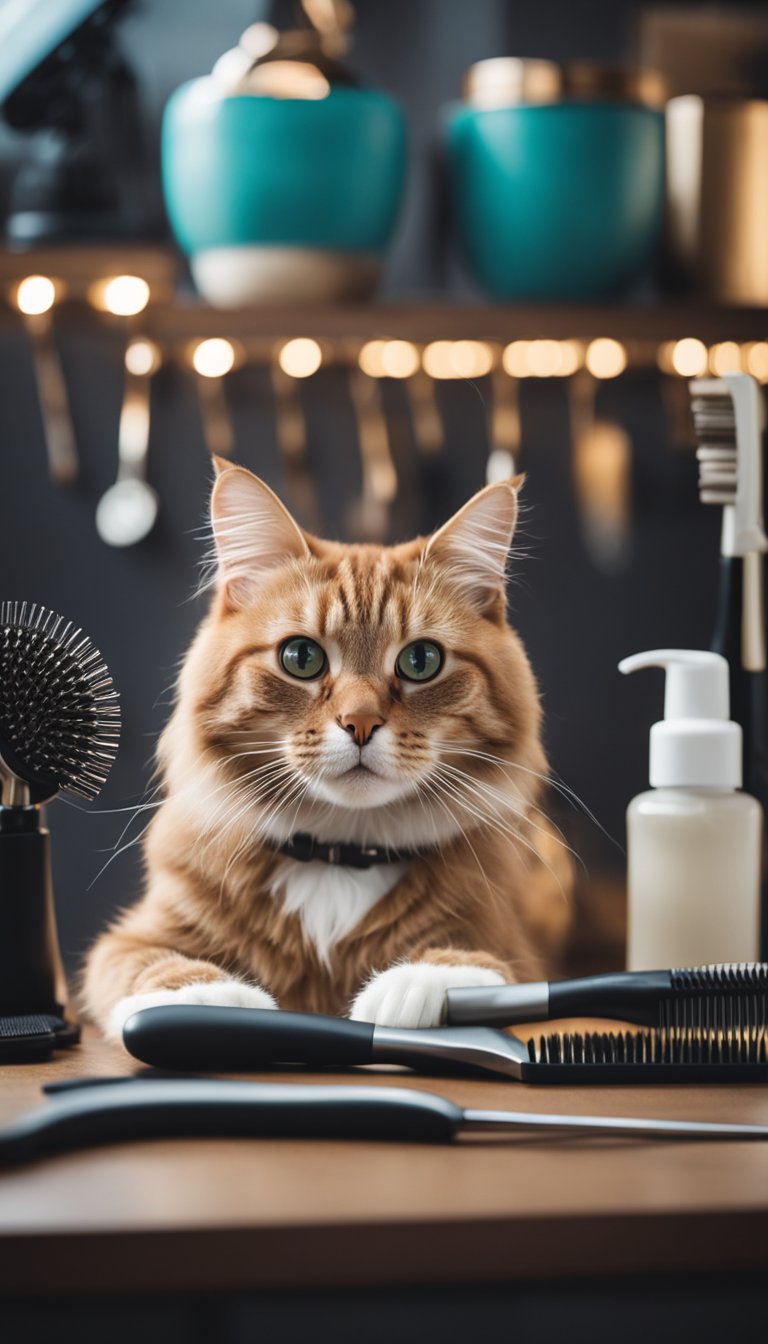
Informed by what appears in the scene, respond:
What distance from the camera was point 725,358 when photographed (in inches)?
52.7

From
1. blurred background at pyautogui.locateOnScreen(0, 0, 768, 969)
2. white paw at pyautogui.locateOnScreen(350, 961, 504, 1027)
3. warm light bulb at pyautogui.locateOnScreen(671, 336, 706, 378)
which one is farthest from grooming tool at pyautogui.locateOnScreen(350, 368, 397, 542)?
white paw at pyautogui.locateOnScreen(350, 961, 504, 1027)

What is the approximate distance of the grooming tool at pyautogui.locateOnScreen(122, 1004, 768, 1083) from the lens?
67 cm

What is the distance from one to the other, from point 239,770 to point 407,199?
0.82 metres

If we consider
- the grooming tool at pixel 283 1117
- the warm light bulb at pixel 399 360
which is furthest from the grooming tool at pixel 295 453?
the grooming tool at pixel 283 1117

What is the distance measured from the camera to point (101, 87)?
1.30 meters

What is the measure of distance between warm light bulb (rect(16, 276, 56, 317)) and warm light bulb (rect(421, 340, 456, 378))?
0.38 metres

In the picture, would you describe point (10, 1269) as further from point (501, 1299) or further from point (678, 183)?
point (678, 183)

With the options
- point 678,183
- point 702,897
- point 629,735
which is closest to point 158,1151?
point 702,897

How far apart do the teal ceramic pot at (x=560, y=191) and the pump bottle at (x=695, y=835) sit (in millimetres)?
517

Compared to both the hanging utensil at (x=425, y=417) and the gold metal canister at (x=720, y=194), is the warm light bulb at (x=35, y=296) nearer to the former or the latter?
the hanging utensil at (x=425, y=417)

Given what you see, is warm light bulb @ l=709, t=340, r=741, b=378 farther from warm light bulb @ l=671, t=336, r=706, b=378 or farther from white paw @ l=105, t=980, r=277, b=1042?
white paw @ l=105, t=980, r=277, b=1042

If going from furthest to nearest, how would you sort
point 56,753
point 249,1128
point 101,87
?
point 101,87
point 56,753
point 249,1128

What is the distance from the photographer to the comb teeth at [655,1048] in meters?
0.69

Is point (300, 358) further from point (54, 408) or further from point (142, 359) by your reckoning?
point (54, 408)
